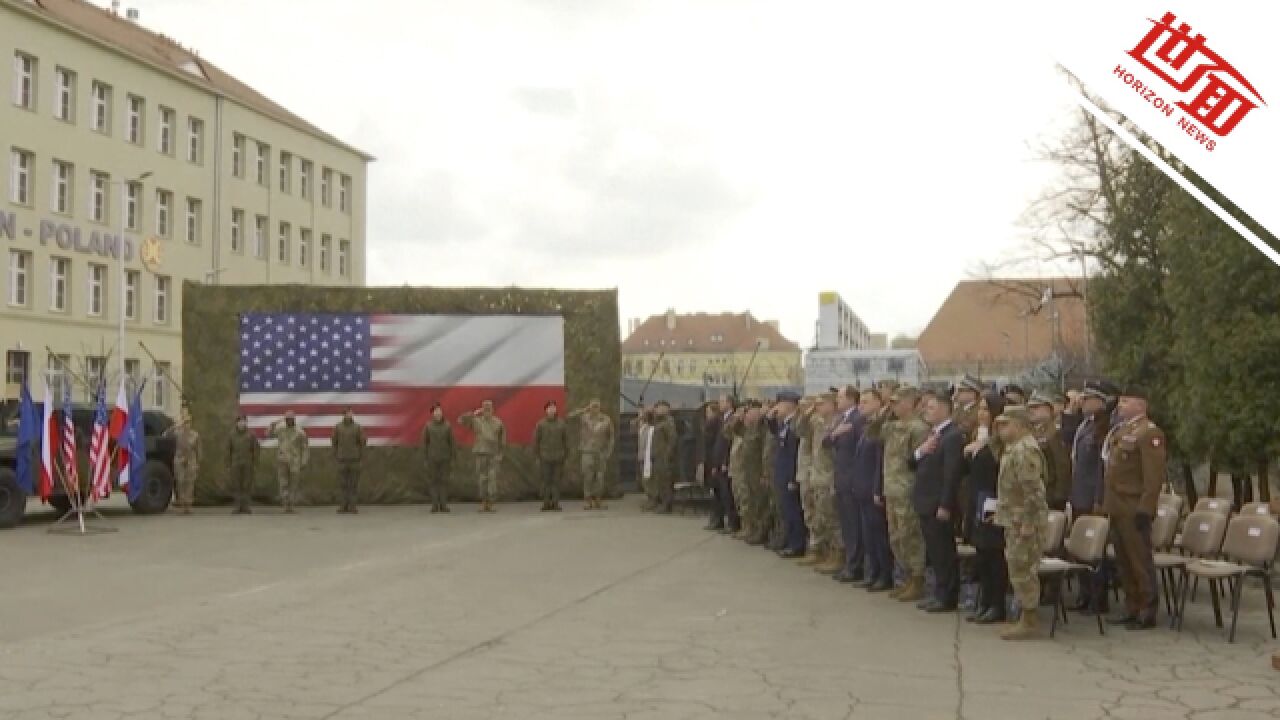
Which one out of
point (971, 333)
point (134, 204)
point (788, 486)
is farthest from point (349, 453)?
point (971, 333)

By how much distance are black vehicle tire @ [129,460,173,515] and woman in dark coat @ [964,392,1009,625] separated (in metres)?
14.6

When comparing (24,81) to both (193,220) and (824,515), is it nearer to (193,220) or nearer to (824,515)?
(193,220)

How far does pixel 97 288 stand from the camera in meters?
42.8

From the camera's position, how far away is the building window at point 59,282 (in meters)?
40.1

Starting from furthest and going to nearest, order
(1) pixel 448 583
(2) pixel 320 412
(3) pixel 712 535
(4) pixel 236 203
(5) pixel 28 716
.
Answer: (4) pixel 236 203 → (2) pixel 320 412 → (3) pixel 712 535 → (1) pixel 448 583 → (5) pixel 28 716

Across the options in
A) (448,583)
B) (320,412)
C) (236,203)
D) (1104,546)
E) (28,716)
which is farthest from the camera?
(236,203)

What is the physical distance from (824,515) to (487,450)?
9417mm

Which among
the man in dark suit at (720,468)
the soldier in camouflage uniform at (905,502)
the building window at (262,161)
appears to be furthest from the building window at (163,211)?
the soldier in camouflage uniform at (905,502)

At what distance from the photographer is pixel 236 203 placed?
2021 inches

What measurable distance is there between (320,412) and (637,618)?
45.0 ft

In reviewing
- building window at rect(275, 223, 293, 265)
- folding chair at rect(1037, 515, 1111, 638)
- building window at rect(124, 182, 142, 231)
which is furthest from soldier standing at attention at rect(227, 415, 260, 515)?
building window at rect(275, 223, 293, 265)

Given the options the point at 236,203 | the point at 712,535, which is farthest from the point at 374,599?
the point at 236,203

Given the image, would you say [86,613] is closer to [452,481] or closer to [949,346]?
[452,481]

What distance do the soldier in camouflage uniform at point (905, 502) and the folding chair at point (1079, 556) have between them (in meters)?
1.13
